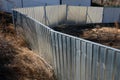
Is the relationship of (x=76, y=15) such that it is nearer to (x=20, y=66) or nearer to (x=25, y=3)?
(x=25, y=3)

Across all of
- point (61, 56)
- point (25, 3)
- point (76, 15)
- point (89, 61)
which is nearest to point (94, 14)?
point (76, 15)

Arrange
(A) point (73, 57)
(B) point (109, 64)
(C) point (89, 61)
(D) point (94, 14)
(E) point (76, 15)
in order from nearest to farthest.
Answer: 1. (B) point (109, 64)
2. (C) point (89, 61)
3. (A) point (73, 57)
4. (E) point (76, 15)
5. (D) point (94, 14)

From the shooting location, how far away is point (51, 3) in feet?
69.9

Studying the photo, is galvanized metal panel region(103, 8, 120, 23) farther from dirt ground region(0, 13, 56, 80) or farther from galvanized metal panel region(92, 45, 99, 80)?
galvanized metal panel region(92, 45, 99, 80)

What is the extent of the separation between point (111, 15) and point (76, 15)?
352cm

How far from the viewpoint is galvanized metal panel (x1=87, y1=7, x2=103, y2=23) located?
19.9m

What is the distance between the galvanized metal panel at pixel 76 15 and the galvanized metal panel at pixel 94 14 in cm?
44

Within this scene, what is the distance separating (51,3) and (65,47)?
15783 mm

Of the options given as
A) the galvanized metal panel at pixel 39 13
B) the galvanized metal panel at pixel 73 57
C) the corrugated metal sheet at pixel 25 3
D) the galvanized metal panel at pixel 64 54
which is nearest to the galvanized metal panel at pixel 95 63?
the galvanized metal panel at pixel 73 57

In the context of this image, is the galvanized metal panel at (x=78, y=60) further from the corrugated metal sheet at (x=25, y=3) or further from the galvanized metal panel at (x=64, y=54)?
the corrugated metal sheet at (x=25, y=3)

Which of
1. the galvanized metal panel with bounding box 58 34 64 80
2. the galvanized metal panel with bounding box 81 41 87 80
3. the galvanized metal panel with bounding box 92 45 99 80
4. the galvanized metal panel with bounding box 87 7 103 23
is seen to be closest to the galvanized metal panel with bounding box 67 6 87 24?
the galvanized metal panel with bounding box 87 7 103 23

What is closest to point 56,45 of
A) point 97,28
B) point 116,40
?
point 116,40

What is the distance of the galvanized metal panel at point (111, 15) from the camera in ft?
68.5

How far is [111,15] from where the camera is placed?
21281 mm
